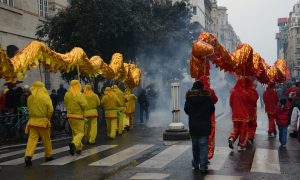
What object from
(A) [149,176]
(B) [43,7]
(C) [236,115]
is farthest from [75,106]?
(B) [43,7]

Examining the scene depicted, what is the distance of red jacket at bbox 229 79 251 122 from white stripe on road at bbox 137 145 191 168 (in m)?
1.56

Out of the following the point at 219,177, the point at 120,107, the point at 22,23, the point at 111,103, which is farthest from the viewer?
the point at 22,23

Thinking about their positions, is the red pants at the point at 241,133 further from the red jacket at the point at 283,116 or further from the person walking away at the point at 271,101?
the person walking away at the point at 271,101

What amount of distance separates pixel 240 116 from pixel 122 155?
3066 mm

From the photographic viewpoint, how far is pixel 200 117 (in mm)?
8672

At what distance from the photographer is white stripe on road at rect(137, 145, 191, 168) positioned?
31.2 ft

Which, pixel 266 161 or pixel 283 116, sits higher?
pixel 283 116

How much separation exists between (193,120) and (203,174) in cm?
101

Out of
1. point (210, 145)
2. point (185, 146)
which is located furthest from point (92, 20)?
point (210, 145)

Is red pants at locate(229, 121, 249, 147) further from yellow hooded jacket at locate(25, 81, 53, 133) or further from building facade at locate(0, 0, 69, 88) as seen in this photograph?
building facade at locate(0, 0, 69, 88)

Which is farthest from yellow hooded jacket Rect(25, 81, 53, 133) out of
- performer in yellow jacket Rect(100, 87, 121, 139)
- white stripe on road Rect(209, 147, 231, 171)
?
performer in yellow jacket Rect(100, 87, 121, 139)

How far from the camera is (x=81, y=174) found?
8.65 meters

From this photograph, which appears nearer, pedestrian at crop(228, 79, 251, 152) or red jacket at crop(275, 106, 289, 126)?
pedestrian at crop(228, 79, 251, 152)

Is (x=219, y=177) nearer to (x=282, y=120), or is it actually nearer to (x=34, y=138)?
(x=34, y=138)
